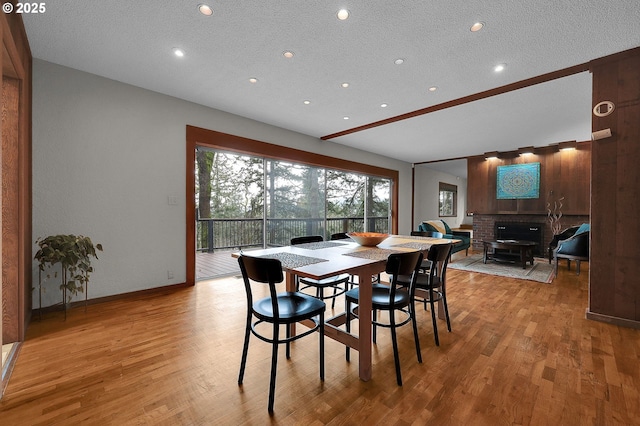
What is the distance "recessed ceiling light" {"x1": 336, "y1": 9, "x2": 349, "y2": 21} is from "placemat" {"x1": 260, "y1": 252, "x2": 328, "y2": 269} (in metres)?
1.89

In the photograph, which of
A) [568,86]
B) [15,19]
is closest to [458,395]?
[568,86]

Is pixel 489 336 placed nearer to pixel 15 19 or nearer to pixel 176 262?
pixel 176 262

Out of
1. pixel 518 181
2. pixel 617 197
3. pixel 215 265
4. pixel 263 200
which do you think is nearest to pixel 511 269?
pixel 617 197

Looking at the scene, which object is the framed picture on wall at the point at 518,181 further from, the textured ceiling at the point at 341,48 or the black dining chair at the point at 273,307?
the black dining chair at the point at 273,307

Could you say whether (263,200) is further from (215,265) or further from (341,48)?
(341,48)

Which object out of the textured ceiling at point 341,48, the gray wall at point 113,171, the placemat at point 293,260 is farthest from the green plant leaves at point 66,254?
the placemat at point 293,260

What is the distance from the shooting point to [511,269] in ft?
16.4

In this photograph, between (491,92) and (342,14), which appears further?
(491,92)

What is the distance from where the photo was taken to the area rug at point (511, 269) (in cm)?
449

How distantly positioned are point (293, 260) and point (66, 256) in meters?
2.31

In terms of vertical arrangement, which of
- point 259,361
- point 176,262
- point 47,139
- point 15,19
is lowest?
point 259,361

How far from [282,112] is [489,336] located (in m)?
3.81

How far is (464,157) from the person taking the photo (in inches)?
299

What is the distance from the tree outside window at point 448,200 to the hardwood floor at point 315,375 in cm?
762
